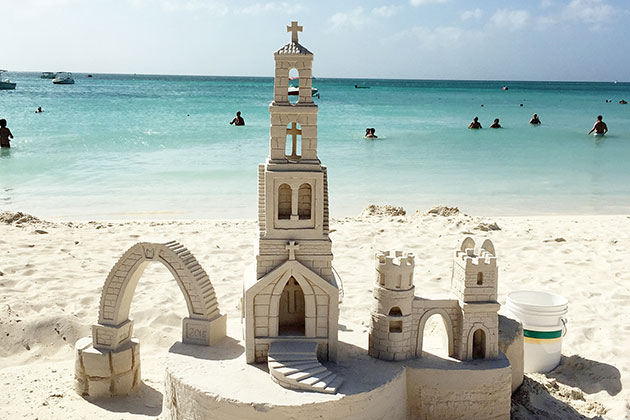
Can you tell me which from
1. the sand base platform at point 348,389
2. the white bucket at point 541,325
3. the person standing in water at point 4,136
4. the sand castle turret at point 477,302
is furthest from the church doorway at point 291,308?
the person standing in water at point 4,136

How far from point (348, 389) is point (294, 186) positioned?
212 cm

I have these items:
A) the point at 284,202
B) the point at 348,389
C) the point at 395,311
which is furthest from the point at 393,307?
the point at 284,202

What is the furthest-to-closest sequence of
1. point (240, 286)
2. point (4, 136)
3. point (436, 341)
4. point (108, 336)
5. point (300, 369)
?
point (4, 136) < point (240, 286) < point (436, 341) < point (108, 336) < point (300, 369)

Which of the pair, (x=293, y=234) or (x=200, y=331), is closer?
(x=293, y=234)

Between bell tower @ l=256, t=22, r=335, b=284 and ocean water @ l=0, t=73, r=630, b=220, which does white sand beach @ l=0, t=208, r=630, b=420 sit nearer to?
bell tower @ l=256, t=22, r=335, b=284

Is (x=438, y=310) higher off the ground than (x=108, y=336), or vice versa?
(x=438, y=310)

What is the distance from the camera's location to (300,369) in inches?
227

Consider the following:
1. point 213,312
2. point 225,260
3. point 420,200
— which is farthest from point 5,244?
point 420,200

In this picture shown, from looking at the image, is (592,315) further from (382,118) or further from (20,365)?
(382,118)

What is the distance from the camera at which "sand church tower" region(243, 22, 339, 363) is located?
6.01 meters

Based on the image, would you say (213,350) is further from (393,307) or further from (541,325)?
(541,325)

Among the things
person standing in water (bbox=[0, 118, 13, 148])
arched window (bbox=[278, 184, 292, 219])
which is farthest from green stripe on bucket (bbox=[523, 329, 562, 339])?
person standing in water (bbox=[0, 118, 13, 148])

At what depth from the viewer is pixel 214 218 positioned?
16297 mm

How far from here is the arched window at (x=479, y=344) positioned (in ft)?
21.2
